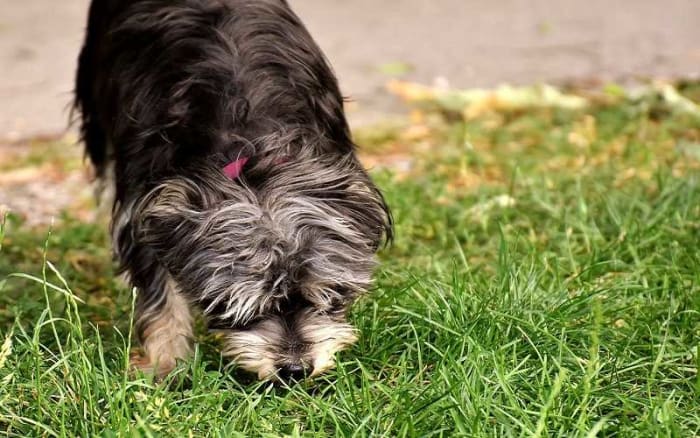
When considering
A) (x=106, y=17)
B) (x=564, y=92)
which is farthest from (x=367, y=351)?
(x=564, y=92)

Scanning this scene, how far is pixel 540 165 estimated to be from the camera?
5.82 meters

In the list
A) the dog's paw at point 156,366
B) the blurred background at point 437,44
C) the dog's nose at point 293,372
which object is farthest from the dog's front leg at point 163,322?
the blurred background at point 437,44

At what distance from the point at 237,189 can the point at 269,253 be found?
240 millimetres

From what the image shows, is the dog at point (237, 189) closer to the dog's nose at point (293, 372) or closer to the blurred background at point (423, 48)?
the dog's nose at point (293, 372)

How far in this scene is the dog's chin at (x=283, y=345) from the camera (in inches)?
134

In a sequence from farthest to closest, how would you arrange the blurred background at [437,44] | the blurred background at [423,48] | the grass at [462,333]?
the blurred background at [437,44] → the blurred background at [423,48] → the grass at [462,333]

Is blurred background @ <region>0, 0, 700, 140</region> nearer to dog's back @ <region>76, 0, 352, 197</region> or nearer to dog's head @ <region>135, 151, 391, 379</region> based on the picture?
dog's back @ <region>76, 0, 352, 197</region>

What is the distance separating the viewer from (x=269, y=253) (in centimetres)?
334

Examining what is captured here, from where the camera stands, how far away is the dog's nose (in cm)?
341

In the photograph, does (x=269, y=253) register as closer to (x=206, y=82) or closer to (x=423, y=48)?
(x=206, y=82)

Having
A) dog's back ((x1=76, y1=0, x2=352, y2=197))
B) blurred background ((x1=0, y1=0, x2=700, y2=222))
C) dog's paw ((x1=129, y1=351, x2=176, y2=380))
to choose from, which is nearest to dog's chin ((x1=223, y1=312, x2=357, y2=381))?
dog's paw ((x1=129, y1=351, x2=176, y2=380))

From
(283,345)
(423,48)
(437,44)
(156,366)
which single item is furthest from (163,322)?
(437,44)

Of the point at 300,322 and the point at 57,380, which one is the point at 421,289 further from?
the point at 57,380

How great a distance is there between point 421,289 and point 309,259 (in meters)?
0.75
